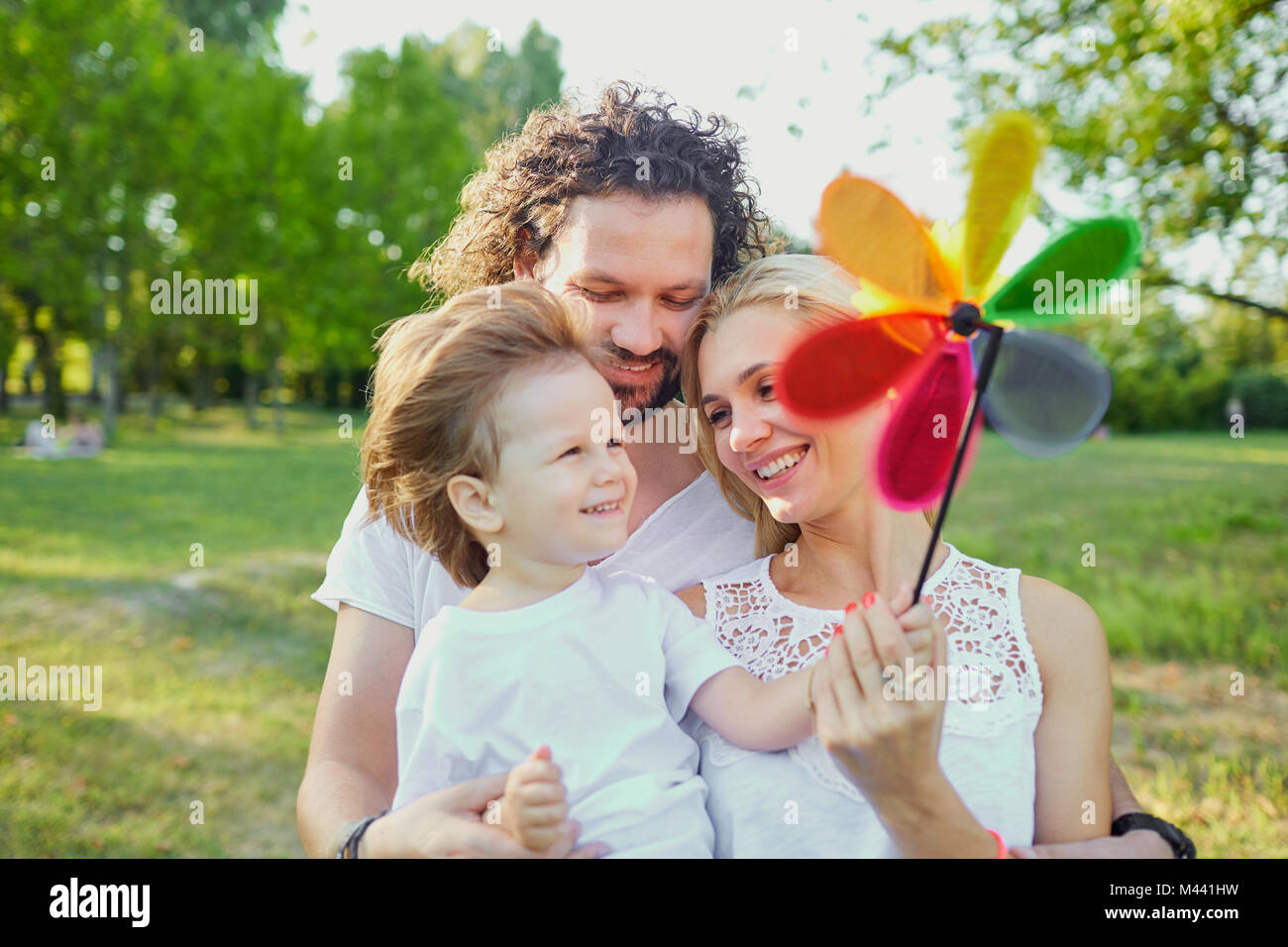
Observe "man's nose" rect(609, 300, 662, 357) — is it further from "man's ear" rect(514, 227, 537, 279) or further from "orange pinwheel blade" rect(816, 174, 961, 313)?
"orange pinwheel blade" rect(816, 174, 961, 313)

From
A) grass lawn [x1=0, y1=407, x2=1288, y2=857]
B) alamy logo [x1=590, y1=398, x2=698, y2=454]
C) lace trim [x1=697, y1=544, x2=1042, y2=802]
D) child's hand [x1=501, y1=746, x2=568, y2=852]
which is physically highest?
alamy logo [x1=590, y1=398, x2=698, y2=454]

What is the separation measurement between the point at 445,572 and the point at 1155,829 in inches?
54.2

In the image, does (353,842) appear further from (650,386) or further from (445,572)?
(650,386)

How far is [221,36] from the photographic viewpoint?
2642 cm

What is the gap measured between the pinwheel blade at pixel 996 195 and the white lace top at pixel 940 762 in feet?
2.43

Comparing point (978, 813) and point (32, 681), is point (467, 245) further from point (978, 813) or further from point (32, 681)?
point (32, 681)

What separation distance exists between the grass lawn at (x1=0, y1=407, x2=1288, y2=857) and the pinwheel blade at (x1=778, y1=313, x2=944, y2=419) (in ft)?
5.32

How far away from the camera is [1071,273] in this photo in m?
1.39

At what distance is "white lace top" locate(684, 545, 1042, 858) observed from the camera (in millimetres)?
1672

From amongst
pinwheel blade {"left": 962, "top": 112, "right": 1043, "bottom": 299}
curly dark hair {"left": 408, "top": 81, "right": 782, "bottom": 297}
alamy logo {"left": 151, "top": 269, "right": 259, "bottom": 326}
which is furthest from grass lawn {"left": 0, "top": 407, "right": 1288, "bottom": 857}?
alamy logo {"left": 151, "top": 269, "right": 259, "bottom": 326}

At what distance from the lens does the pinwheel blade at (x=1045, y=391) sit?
1396mm
